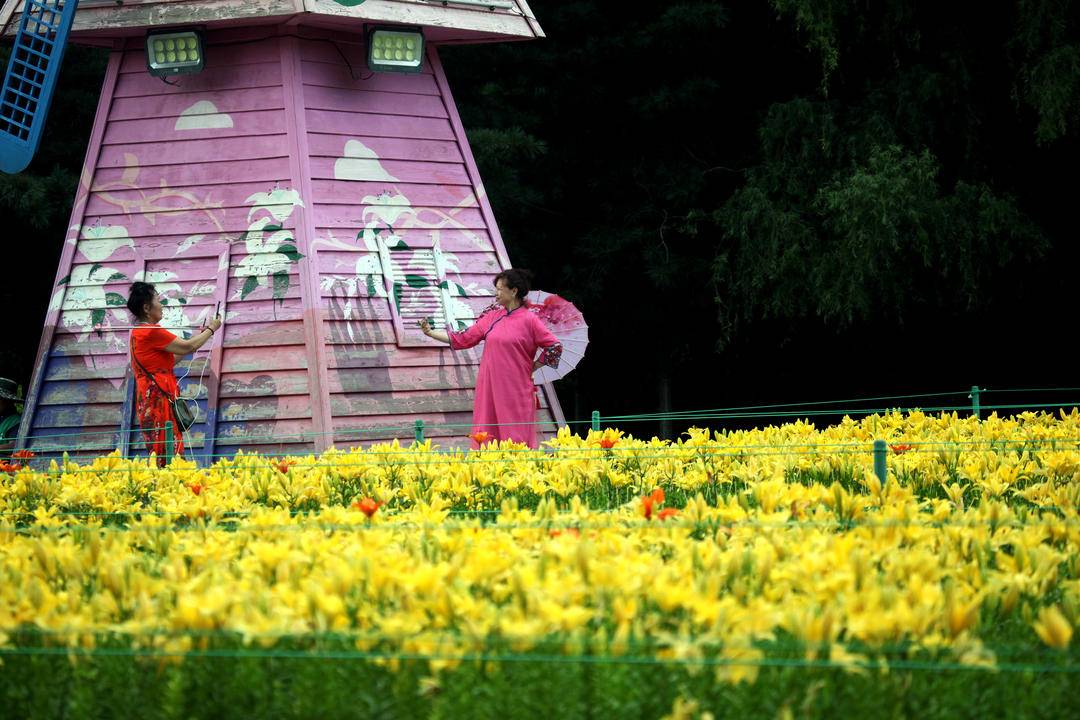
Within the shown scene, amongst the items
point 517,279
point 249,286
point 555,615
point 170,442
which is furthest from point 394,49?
point 555,615

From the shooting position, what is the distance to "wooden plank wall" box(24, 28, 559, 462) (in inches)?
434

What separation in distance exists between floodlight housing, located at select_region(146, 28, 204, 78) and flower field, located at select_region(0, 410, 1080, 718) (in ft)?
24.0

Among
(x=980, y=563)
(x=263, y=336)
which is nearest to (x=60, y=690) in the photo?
(x=980, y=563)

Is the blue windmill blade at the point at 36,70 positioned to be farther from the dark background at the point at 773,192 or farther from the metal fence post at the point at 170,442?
the dark background at the point at 773,192

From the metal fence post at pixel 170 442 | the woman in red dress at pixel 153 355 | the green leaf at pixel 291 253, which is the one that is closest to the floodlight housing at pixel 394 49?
the green leaf at pixel 291 253

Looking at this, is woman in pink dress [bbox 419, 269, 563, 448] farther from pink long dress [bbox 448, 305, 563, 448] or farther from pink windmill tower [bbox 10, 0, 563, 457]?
pink windmill tower [bbox 10, 0, 563, 457]

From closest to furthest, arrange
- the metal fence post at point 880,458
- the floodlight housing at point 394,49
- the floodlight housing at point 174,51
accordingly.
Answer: the metal fence post at point 880,458
the floodlight housing at point 174,51
the floodlight housing at point 394,49

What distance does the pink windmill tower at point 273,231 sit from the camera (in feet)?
36.2

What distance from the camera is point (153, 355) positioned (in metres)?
9.11

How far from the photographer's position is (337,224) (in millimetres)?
11398

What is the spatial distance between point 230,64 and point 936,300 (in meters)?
9.29

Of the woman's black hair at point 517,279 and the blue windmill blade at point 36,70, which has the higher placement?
the blue windmill blade at point 36,70

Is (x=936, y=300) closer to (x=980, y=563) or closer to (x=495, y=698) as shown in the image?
(x=980, y=563)

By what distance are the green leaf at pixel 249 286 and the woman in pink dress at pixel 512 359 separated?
2468 millimetres
